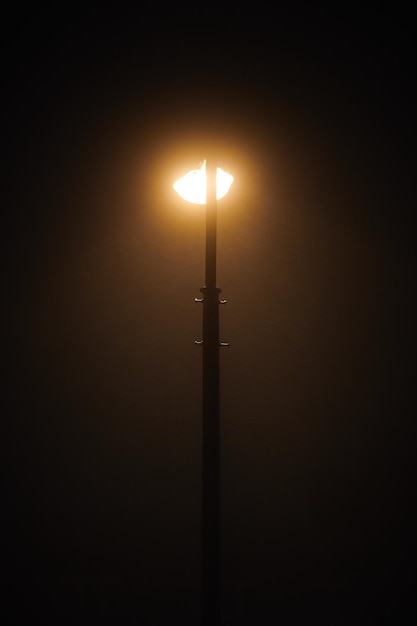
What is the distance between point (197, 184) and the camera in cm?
374

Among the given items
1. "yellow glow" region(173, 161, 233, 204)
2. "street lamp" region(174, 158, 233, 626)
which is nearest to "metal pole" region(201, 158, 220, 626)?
"street lamp" region(174, 158, 233, 626)

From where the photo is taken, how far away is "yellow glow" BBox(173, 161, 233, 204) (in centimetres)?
367

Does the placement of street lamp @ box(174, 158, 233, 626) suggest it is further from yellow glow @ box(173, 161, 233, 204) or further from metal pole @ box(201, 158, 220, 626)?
yellow glow @ box(173, 161, 233, 204)

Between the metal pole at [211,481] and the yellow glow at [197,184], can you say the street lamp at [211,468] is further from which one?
the yellow glow at [197,184]

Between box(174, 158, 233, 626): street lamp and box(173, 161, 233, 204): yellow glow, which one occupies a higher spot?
box(173, 161, 233, 204): yellow glow

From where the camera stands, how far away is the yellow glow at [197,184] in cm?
367

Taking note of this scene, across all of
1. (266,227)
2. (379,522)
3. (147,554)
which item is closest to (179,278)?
(266,227)

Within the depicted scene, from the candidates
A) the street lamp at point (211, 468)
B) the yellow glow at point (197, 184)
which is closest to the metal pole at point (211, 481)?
the street lamp at point (211, 468)

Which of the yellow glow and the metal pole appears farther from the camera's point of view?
the yellow glow

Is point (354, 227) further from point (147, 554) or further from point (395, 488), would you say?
point (147, 554)

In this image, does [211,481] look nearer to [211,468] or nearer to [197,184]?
[211,468]

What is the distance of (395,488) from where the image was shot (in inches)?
190

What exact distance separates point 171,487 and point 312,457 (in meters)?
1.82

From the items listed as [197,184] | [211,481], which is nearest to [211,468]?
[211,481]
